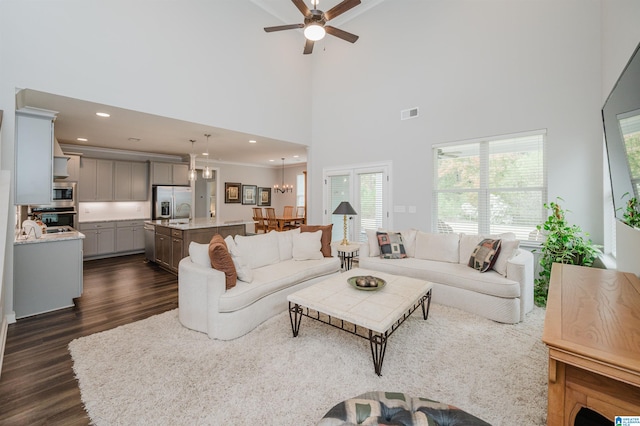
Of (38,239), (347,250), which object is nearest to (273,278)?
(347,250)

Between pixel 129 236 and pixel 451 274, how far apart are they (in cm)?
710

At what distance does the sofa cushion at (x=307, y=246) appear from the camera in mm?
3961

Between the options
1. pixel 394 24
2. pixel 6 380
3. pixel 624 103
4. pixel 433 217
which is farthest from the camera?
pixel 394 24

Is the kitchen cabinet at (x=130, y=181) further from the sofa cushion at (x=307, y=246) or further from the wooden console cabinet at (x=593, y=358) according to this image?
the wooden console cabinet at (x=593, y=358)

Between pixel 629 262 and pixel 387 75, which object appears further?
pixel 387 75

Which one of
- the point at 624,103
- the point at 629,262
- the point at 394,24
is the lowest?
the point at 629,262

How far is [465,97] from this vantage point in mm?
4383

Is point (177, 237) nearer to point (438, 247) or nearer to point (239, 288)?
point (239, 288)

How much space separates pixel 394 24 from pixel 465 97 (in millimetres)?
2099

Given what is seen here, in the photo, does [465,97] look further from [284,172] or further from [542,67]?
[284,172]

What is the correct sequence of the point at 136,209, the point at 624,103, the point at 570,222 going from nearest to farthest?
the point at 624,103
the point at 570,222
the point at 136,209

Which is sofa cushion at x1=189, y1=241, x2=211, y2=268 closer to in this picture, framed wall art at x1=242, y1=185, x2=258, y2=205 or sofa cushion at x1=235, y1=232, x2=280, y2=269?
sofa cushion at x1=235, y1=232, x2=280, y2=269

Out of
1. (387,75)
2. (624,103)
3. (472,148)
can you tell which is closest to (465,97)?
(472,148)

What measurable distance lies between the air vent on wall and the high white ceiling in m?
2.36
